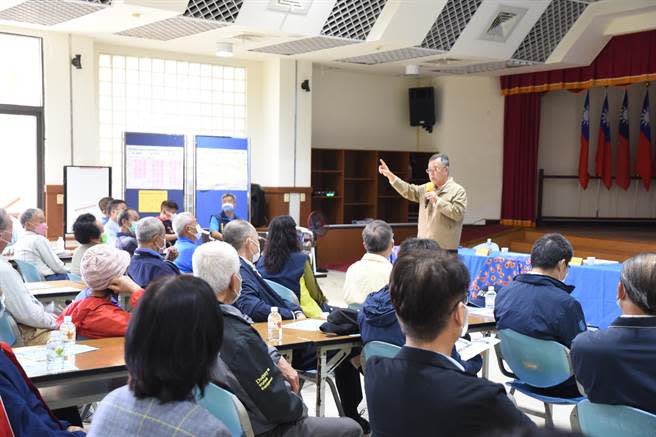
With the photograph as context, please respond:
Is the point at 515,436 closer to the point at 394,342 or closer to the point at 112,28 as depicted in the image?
the point at 394,342

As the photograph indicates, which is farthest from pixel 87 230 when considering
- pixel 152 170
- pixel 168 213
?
pixel 152 170

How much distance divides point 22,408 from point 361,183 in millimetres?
10120

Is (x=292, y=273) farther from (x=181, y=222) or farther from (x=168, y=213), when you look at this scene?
(x=168, y=213)

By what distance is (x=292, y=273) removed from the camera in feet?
14.7

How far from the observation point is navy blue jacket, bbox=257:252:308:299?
446cm

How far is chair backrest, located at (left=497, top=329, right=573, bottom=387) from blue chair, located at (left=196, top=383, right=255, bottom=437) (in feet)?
5.24

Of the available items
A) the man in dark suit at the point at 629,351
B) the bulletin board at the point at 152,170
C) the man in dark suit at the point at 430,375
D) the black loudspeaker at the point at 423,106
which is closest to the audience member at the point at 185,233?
the bulletin board at the point at 152,170

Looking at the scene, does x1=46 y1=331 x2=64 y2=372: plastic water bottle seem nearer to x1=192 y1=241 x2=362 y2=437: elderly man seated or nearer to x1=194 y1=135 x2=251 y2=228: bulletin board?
x1=192 y1=241 x2=362 y2=437: elderly man seated

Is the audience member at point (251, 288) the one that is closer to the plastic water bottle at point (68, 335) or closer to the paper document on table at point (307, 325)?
the paper document on table at point (307, 325)

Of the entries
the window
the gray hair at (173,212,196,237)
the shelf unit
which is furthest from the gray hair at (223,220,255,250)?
the shelf unit

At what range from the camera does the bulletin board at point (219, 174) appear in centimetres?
980

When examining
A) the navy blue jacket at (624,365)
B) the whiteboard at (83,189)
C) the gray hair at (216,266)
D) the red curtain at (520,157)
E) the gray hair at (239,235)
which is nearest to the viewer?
the navy blue jacket at (624,365)

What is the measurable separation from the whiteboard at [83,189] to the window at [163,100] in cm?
71

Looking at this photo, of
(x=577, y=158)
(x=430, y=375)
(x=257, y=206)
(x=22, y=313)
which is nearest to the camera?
(x=430, y=375)
